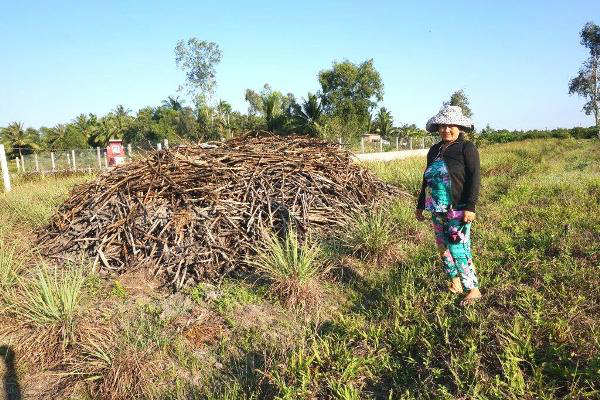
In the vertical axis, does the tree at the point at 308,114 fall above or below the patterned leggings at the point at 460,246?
above

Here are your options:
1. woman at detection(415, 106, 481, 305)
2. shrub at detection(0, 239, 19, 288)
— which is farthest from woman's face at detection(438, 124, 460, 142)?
shrub at detection(0, 239, 19, 288)

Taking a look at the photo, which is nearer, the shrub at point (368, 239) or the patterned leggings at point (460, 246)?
the patterned leggings at point (460, 246)

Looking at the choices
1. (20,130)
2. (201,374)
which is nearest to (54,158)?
(201,374)

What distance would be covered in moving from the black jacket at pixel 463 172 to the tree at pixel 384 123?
33520 mm

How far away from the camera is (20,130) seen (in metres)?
43.8

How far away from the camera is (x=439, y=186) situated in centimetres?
345

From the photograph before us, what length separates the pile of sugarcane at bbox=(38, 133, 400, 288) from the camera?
463cm

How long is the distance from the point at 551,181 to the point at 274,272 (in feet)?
21.3

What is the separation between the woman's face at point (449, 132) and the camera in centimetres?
336

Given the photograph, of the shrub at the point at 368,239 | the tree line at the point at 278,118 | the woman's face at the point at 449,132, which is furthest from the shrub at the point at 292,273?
the tree line at the point at 278,118

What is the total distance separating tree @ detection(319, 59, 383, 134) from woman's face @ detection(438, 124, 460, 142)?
98.6 feet

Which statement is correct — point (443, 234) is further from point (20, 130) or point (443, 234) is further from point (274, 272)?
point (20, 130)

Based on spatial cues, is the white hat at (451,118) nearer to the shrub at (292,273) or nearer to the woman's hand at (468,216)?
the woman's hand at (468,216)

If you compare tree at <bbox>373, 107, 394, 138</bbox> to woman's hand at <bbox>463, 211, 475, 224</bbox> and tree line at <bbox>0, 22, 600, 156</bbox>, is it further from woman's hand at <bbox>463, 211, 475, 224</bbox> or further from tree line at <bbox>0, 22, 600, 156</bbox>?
woman's hand at <bbox>463, 211, 475, 224</bbox>
